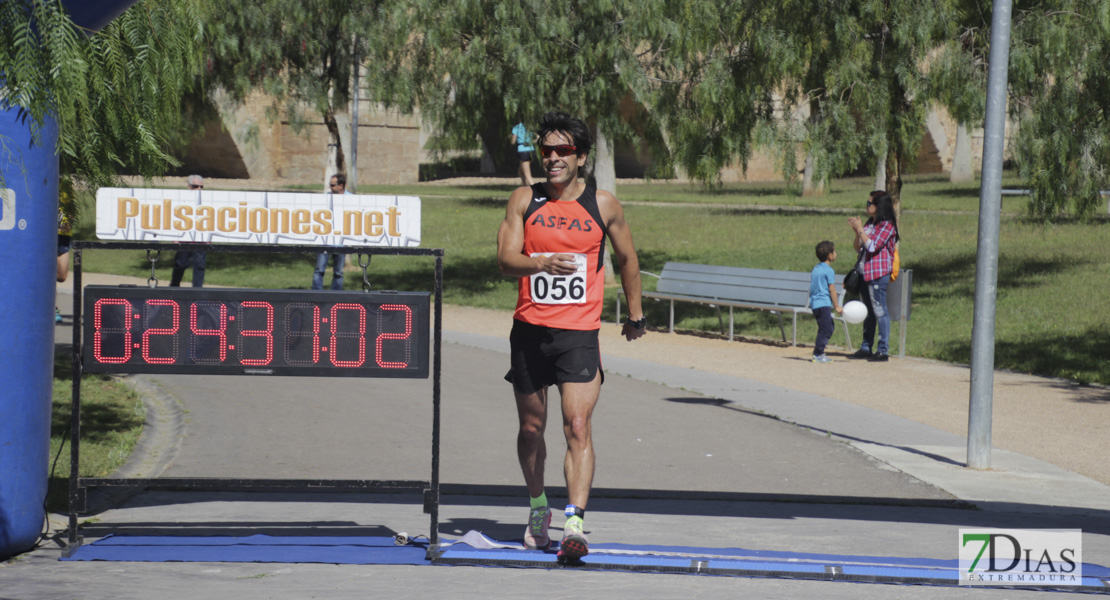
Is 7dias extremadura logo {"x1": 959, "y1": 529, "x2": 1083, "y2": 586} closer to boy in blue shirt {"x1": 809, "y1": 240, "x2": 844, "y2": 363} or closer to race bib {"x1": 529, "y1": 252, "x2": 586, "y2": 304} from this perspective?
race bib {"x1": 529, "y1": 252, "x2": 586, "y2": 304}

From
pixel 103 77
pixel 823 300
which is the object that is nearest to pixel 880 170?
pixel 823 300

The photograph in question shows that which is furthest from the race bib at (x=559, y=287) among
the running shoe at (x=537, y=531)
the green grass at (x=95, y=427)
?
the green grass at (x=95, y=427)

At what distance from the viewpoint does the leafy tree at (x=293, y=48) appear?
2238 centimetres

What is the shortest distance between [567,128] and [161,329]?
86.4 inches

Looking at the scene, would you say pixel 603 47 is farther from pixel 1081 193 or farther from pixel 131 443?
pixel 131 443

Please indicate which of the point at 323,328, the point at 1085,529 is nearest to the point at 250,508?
the point at 323,328

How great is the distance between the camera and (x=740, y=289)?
16297 millimetres

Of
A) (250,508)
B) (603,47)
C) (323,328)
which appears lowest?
(250,508)

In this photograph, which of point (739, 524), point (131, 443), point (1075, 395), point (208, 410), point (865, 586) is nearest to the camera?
point (865, 586)

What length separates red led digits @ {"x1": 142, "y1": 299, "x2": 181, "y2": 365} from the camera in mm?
5789

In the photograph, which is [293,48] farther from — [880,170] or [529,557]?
[529,557]

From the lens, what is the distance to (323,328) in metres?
5.77

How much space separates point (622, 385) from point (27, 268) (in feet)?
23.6

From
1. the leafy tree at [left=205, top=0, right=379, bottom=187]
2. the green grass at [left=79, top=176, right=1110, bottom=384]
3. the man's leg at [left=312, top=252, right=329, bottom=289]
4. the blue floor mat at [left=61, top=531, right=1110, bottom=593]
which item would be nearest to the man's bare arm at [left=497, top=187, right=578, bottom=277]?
the blue floor mat at [left=61, top=531, right=1110, bottom=593]
